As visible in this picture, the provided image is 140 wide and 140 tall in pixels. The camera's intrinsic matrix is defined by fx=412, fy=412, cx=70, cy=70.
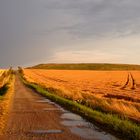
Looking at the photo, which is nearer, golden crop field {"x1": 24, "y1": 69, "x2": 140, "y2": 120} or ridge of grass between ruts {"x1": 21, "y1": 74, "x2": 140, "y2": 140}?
ridge of grass between ruts {"x1": 21, "y1": 74, "x2": 140, "y2": 140}

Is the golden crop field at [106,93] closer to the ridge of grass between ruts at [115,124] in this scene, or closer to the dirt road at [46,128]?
the ridge of grass between ruts at [115,124]

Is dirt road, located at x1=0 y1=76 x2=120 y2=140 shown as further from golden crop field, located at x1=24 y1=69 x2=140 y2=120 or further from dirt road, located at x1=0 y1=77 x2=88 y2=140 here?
golden crop field, located at x1=24 y1=69 x2=140 y2=120

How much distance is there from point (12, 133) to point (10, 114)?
6.40 meters

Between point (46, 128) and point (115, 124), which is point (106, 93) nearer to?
point (115, 124)

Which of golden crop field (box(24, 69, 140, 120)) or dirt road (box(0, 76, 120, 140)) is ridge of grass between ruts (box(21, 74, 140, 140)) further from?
golden crop field (box(24, 69, 140, 120))

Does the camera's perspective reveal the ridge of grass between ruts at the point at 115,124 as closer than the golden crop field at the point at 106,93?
Yes

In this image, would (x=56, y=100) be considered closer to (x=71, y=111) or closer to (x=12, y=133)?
(x=71, y=111)

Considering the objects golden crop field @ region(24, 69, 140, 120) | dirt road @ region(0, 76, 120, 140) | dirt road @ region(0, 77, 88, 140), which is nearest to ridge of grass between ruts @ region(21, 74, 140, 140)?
dirt road @ region(0, 76, 120, 140)

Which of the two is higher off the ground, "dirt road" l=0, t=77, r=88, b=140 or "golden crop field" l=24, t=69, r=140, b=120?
"dirt road" l=0, t=77, r=88, b=140

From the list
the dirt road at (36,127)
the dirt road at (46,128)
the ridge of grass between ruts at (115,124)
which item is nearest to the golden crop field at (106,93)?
the ridge of grass between ruts at (115,124)

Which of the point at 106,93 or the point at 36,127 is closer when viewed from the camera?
the point at 36,127

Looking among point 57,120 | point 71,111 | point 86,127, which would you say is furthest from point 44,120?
point 71,111

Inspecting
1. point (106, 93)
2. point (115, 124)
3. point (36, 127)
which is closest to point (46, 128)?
point (36, 127)

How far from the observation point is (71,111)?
885 inches
